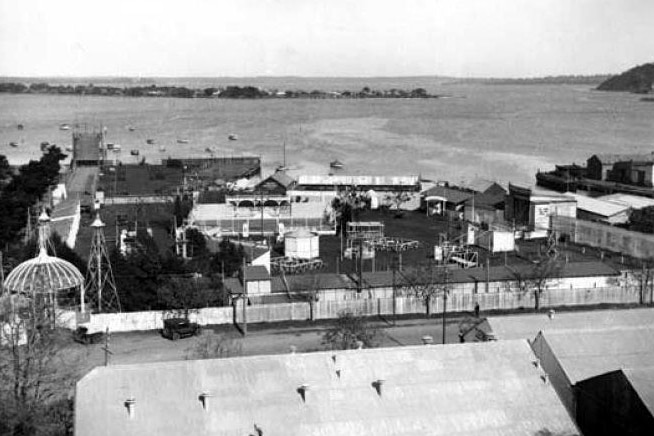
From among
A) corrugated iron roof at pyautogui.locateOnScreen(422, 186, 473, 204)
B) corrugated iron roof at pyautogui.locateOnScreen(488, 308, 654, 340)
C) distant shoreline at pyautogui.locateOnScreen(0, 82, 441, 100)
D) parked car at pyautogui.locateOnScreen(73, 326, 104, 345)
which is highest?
distant shoreline at pyautogui.locateOnScreen(0, 82, 441, 100)

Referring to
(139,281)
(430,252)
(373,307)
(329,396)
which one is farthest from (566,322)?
(430,252)

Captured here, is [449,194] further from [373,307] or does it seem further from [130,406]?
[130,406]

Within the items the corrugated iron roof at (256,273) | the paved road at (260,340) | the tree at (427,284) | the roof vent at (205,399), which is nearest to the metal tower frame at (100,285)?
the paved road at (260,340)

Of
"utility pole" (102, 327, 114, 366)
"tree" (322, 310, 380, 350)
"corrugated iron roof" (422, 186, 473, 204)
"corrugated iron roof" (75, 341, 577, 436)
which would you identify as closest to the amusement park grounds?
"corrugated iron roof" (422, 186, 473, 204)

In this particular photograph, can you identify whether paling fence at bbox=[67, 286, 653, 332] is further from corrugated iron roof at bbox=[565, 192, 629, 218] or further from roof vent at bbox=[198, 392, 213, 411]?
corrugated iron roof at bbox=[565, 192, 629, 218]

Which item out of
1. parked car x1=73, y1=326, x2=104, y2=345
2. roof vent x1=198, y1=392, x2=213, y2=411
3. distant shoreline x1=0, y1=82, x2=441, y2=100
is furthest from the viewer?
distant shoreline x1=0, y1=82, x2=441, y2=100

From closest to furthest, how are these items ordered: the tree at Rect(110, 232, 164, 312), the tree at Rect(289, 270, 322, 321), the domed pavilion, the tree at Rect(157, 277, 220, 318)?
the domed pavilion < the tree at Rect(157, 277, 220, 318) < the tree at Rect(289, 270, 322, 321) < the tree at Rect(110, 232, 164, 312)
